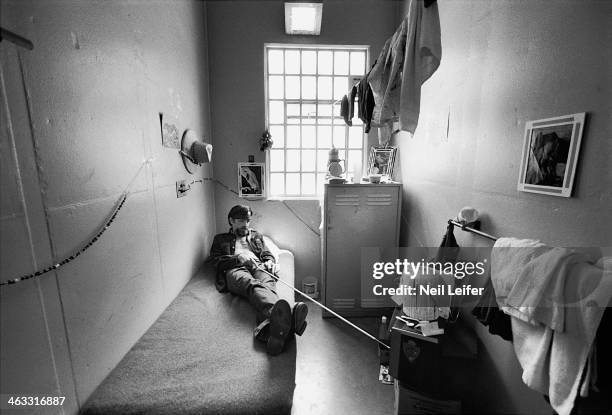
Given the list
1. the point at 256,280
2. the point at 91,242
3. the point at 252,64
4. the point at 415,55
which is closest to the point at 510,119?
the point at 415,55

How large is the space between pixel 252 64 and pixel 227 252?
217 cm

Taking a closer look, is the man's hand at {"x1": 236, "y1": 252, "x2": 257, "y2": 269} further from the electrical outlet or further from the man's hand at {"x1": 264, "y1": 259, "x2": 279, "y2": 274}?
the electrical outlet

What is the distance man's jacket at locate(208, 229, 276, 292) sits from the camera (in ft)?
7.32

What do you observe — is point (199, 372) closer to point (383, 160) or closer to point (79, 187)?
point (79, 187)

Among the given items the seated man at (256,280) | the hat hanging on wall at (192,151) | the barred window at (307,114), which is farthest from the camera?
the barred window at (307,114)

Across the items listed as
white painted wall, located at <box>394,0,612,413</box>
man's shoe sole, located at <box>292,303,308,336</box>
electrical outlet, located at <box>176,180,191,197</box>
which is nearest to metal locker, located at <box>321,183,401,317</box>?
white painted wall, located at <box>394,0,612,413</box>

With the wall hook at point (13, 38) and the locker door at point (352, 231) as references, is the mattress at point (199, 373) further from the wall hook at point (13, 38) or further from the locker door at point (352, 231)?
the wall hook at point (13, 38)

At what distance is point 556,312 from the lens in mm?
808

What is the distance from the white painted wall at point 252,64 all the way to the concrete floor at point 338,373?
0.98 m

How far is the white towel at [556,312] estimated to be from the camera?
0.76 metres

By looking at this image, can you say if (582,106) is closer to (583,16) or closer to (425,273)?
(583,16)

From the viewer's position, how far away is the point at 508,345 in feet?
4.30

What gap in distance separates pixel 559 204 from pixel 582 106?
1.22 feet

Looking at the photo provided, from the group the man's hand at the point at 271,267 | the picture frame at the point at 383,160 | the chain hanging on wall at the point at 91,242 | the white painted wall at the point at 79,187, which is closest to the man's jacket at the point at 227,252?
the man's hand at the point at 271,267
